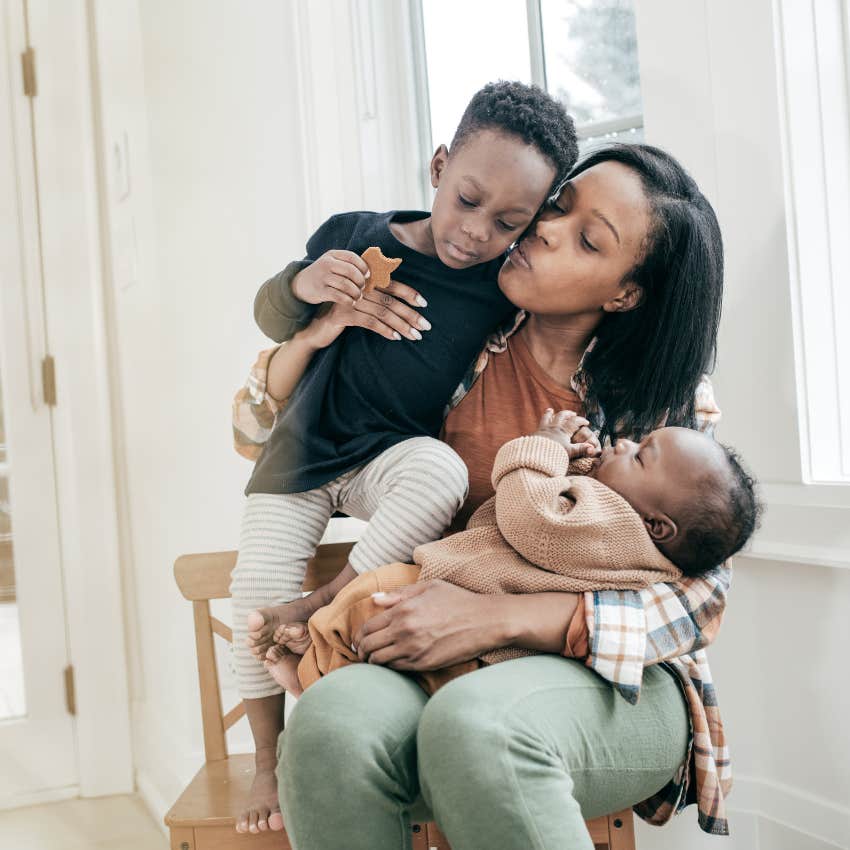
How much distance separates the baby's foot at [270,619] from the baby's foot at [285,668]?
13mm

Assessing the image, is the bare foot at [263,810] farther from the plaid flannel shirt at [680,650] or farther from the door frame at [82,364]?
the door frame at [82,364]

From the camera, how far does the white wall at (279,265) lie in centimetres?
129

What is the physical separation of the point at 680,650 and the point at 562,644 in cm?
13

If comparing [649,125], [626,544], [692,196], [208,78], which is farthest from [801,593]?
[208,78]

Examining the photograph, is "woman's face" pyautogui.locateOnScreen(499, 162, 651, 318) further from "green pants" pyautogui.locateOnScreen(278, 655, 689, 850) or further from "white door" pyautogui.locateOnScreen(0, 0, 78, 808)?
"white door" pyautogui.locateOnScreen(0, 0, 78, 808)

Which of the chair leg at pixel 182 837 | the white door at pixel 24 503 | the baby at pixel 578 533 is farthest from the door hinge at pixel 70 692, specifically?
the baby at pixel 578 533

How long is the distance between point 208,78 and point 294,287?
0.96 metres

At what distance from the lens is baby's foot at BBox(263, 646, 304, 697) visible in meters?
1.07

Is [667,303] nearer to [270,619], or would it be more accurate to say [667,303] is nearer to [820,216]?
[820,216]

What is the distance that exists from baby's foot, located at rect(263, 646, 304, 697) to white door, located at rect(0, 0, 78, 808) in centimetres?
142

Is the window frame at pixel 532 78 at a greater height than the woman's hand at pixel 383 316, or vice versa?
the window frame at pixel 532 78

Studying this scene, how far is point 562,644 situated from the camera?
97 cm

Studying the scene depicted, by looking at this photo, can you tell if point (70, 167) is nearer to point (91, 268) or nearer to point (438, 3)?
point (91, 268)

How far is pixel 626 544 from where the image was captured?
972 mm
